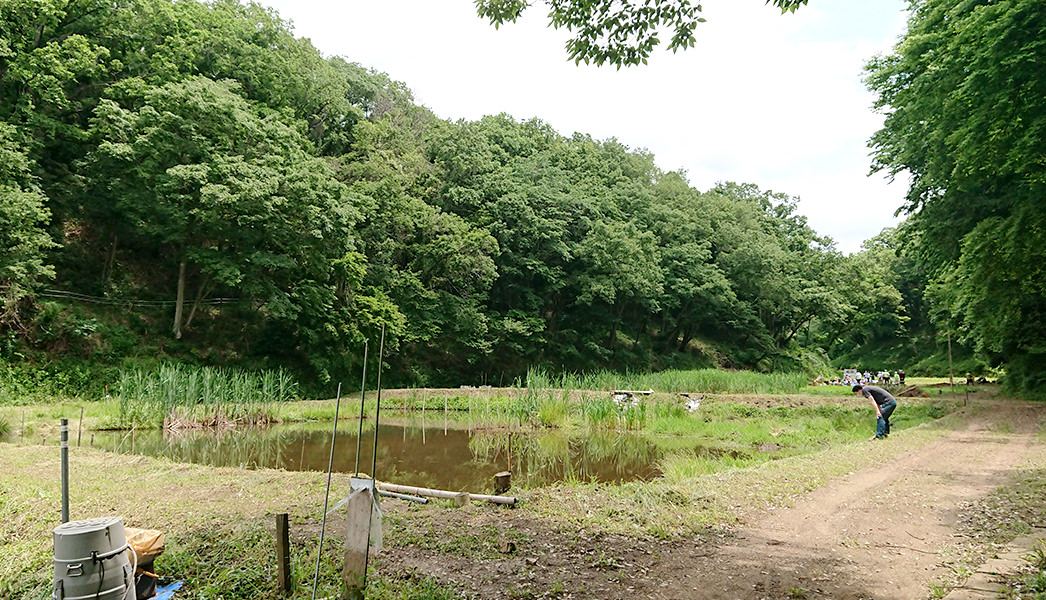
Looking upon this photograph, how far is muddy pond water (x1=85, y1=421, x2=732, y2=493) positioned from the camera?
8.97m

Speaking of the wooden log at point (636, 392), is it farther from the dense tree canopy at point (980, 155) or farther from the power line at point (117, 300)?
the power line at point (117, 300)

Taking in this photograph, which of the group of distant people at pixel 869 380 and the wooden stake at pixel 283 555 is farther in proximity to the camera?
the group of distant people at pixel 869 380

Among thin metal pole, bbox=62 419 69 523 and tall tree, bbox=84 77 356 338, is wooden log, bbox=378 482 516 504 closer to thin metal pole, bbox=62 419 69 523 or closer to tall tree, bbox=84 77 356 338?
thin metal pole, bbox=62 419 69 523

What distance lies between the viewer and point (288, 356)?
21.7m

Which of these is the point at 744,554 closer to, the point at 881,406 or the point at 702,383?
the point at 881,406

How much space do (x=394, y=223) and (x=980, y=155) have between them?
64.9ft

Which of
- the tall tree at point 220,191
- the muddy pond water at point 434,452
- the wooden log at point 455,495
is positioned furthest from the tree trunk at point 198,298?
the wooden log at point 455,495

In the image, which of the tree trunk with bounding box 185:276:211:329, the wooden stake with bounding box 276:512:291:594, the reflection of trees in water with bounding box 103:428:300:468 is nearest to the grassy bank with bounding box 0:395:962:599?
the wooden stake with bounding box 276:512:291:594

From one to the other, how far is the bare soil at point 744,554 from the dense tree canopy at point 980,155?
535 cm

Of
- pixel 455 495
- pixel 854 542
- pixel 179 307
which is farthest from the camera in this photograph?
pixel 179 307

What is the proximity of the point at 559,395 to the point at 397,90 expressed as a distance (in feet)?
84.1

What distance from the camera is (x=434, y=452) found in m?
11.1

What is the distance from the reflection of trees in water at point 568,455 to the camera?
8945 millimetres

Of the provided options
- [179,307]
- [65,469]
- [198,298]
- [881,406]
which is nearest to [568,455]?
[881,406]
